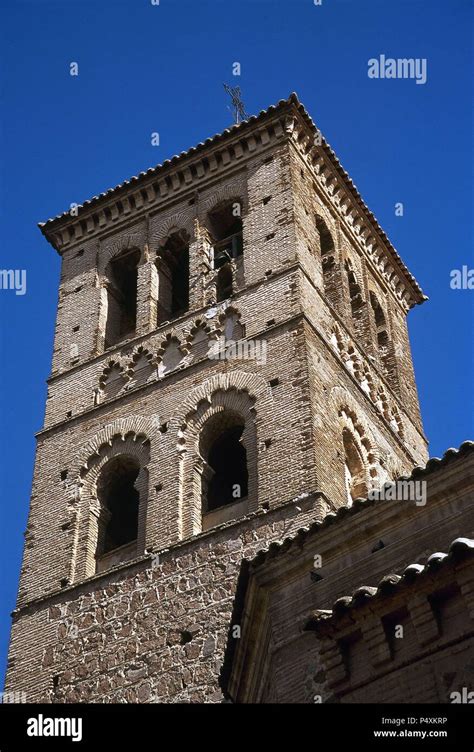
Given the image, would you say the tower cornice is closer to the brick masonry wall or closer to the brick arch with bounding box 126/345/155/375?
the brick arch with bounding box 126/345/155/375

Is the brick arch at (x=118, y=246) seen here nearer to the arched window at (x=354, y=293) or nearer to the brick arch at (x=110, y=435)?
the arched window at (x=354, y=293)

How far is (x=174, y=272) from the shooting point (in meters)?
23.3

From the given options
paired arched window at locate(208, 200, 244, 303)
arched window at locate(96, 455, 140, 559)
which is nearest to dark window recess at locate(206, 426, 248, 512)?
arched window at locate(96, 455, 140, 559)

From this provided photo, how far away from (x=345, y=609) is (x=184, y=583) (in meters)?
6.50

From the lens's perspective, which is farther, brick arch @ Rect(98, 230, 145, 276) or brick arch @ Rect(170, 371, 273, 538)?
brick arch @ Rect(98, 230, 145, 276)

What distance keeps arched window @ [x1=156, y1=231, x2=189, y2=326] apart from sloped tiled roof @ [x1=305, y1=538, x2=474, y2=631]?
1252 centimetres

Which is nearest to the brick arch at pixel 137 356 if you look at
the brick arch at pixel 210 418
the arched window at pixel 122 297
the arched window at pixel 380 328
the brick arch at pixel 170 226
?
the arched window at pixel 122 297

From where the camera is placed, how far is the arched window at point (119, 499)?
62.6 feet

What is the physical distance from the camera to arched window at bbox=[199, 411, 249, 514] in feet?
59.9

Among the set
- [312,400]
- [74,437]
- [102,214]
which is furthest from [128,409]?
[102,214]

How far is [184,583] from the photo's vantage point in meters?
16.5

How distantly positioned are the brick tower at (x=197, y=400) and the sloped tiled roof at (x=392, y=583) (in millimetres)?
1532
